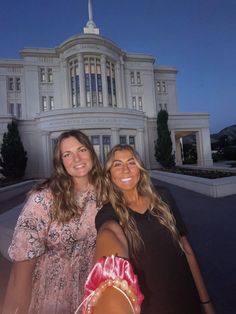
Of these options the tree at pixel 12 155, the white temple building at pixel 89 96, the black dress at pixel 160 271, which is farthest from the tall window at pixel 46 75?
the black dress at pixel 160 271

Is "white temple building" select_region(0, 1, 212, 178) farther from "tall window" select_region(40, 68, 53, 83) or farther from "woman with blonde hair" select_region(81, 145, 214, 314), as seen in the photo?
"woman with blonde hair" select_region(81, 145, 214, 314)

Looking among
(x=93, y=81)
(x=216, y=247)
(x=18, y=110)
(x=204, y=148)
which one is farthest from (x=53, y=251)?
(x=18, y=110)

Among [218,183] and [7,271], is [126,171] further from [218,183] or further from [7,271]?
[218,183]

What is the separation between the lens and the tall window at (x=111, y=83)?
2753 centimetres

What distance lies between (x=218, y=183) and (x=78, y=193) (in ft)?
24.7

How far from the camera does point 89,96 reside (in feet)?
88.3

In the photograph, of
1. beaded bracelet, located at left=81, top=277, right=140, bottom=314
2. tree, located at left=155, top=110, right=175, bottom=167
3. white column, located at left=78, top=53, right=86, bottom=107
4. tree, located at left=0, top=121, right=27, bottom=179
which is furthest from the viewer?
white column, located at left=78, top=53, right=86, bottom=107

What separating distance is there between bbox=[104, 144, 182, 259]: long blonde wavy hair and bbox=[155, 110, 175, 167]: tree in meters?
20.7

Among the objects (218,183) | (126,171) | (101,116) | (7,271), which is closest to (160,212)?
(126,171)

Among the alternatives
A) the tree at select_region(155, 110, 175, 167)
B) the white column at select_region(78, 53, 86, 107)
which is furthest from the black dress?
the white column at select_region(78, 53, 86, 107)

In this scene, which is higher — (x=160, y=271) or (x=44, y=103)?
(x=44, y=103)

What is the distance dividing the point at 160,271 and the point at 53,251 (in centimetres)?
84

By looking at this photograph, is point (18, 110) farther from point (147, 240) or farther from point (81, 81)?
point (147, 240)

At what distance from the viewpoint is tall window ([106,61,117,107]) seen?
1084 inches
